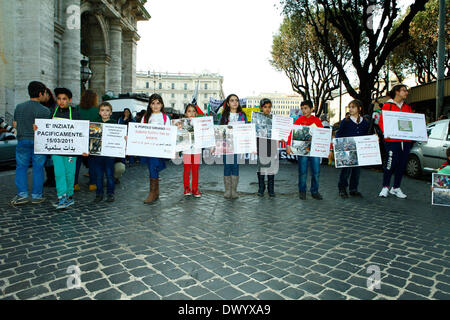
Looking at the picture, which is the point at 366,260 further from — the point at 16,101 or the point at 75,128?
the point at 16,101

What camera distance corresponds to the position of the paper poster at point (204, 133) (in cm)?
595

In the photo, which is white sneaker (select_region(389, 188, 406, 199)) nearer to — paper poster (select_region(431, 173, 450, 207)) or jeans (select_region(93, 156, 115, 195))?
paper poster (select_region(431, 173, 450, 207))

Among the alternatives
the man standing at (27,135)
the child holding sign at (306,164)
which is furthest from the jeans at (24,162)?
the child holding sign at (306,164)

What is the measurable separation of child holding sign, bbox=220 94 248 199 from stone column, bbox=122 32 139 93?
2679cm

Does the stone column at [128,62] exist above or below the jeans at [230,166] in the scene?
above

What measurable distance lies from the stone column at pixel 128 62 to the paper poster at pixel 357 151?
2773 centimetres

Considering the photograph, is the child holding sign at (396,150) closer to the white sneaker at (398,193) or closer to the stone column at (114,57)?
the white sneaker at (398,193)

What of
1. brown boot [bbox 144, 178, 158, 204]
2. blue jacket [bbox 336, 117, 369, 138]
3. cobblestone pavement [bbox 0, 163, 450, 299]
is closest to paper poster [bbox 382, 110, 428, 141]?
blue jacket [bbox 336, 117, 369, 138]

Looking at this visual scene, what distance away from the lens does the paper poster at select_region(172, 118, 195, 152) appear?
588 cm

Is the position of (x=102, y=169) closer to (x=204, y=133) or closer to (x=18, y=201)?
(x=18, y=201)

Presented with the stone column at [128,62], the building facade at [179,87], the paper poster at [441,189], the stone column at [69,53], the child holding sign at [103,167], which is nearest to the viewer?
the paper poster at [441,189]

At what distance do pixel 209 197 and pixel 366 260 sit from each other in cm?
367

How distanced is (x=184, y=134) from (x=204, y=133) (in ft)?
1.25

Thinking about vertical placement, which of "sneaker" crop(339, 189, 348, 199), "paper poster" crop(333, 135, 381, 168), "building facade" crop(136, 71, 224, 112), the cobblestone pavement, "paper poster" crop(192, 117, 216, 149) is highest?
"building facade" crop(136, 71, 224, 112)
